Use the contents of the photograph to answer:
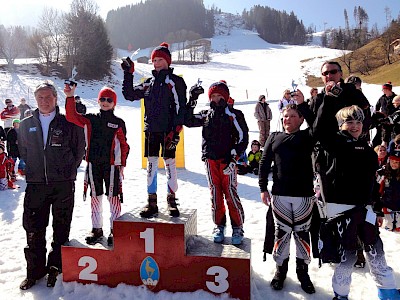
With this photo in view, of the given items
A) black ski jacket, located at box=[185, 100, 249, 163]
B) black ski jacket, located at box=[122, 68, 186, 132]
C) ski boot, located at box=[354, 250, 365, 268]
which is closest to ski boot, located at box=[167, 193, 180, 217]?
black ski jacket, located at box=[185, 100, 249, 163]

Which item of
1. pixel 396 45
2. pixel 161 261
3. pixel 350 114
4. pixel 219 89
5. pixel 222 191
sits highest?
pixel 396 45

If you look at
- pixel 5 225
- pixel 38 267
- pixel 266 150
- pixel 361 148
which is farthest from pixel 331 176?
pixel 5 225

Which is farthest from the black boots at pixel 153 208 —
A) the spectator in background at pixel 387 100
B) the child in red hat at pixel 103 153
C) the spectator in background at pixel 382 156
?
the spectator in background at pixel 387 100

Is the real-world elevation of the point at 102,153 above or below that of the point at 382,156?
above

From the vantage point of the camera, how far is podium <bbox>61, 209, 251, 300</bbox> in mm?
3371

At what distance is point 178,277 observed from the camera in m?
3.48

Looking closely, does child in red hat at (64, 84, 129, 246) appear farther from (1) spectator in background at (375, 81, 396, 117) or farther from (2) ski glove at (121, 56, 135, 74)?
(1) spectator in background at (375, 81, 396, 117)

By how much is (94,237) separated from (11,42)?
43872 millimetres

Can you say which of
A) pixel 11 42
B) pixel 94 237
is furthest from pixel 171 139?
pixel 11 42

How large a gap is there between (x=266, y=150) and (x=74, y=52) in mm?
40773

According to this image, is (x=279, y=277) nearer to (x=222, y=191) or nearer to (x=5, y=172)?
(x=222, y=191)

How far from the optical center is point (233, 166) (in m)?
3.75

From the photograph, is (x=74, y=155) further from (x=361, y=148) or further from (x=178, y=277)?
(x=361, y=148)

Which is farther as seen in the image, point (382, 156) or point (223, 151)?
point (382, 156)
